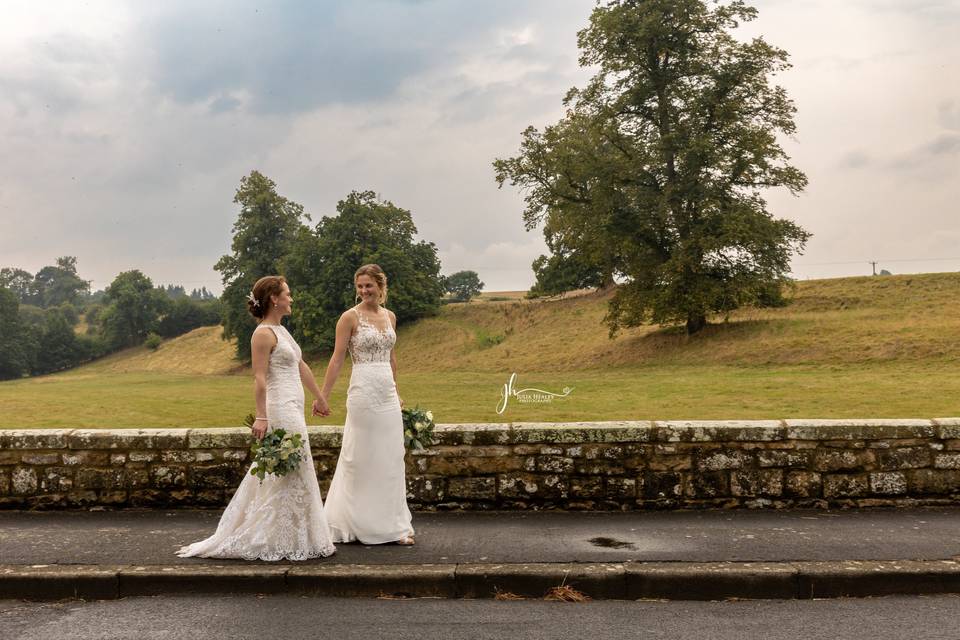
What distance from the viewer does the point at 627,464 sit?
762 cm

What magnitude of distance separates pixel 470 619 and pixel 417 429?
219 cm

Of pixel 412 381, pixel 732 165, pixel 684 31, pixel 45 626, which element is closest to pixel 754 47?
pixel 684 31

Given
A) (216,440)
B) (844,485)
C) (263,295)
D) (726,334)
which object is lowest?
(844,485)

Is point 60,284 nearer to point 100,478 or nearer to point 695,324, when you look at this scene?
point 695,324

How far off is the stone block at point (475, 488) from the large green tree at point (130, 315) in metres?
99.5

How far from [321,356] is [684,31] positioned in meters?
Result: 37.4

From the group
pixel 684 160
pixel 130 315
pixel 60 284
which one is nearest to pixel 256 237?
pixel 130 315

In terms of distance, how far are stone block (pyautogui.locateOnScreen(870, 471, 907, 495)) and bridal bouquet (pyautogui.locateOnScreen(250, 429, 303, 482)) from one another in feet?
16.5

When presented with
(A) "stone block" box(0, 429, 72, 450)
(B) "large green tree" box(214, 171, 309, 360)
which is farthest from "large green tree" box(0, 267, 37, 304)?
(A) "stone block" box(0, 429, 72, 450)

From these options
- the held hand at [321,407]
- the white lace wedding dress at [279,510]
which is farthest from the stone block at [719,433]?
the white lace wedding dress at [279,510]

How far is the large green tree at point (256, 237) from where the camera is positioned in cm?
7044

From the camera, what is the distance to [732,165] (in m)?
37.5

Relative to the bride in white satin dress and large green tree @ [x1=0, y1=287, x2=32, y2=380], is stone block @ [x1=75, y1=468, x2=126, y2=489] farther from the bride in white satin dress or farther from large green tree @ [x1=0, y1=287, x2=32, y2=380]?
large green tree @ [x1=0, y1=287, x2=32, y2=380]

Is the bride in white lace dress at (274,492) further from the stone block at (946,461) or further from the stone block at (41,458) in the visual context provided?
the stone block at (946,461)
